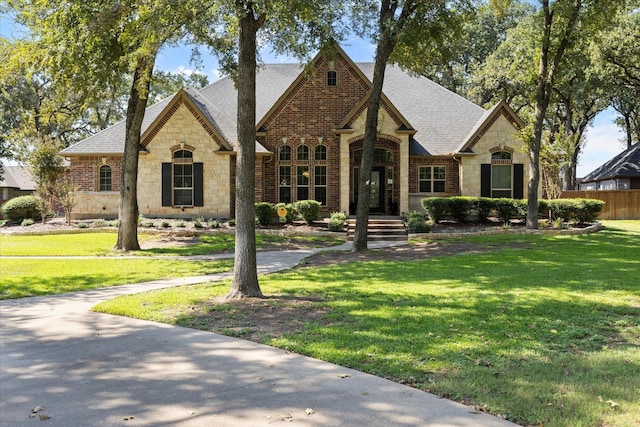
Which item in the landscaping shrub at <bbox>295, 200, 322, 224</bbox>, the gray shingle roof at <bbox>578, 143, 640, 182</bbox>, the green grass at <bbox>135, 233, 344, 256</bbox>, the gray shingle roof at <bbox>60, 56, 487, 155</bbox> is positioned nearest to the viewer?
the green grass at <bbox>135, 233, 344, 256</bbox>

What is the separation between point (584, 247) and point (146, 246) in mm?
15014

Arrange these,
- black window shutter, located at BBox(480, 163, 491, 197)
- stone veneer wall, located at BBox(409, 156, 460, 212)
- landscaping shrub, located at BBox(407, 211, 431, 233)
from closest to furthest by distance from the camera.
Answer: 1. landscaping shrub, located at BBox(407, 211, 431, 233)
2. black window shutter, located at BBox(480, 163, 491, 197)
3. stone veneer wall, located at BBox(409, 156, 460, 212)

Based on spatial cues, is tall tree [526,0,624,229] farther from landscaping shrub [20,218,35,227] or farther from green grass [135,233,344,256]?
landscaping shrub [20,218,35,227]

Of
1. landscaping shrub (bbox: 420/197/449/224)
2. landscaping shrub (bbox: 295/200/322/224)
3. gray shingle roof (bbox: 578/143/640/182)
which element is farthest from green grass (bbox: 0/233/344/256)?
gray shingle roof (bbox: 578/143/640/182)

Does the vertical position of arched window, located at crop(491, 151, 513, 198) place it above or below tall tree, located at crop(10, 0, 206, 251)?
below

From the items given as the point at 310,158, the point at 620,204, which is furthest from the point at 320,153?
the point at 620,204

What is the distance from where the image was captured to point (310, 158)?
79.0ft

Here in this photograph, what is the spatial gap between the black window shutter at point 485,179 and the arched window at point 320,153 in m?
7.63

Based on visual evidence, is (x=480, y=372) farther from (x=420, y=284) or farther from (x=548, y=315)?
(x=420, y=284)

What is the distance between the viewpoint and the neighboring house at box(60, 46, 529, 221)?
23.4m

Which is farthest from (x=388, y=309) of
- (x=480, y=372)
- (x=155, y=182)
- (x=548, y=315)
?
(x=155, y=182)

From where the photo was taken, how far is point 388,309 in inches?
279

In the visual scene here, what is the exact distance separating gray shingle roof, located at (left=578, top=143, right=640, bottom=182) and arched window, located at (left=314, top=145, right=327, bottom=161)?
2289 centimetres

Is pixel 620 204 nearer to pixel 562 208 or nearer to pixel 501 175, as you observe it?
pixel 501 175
